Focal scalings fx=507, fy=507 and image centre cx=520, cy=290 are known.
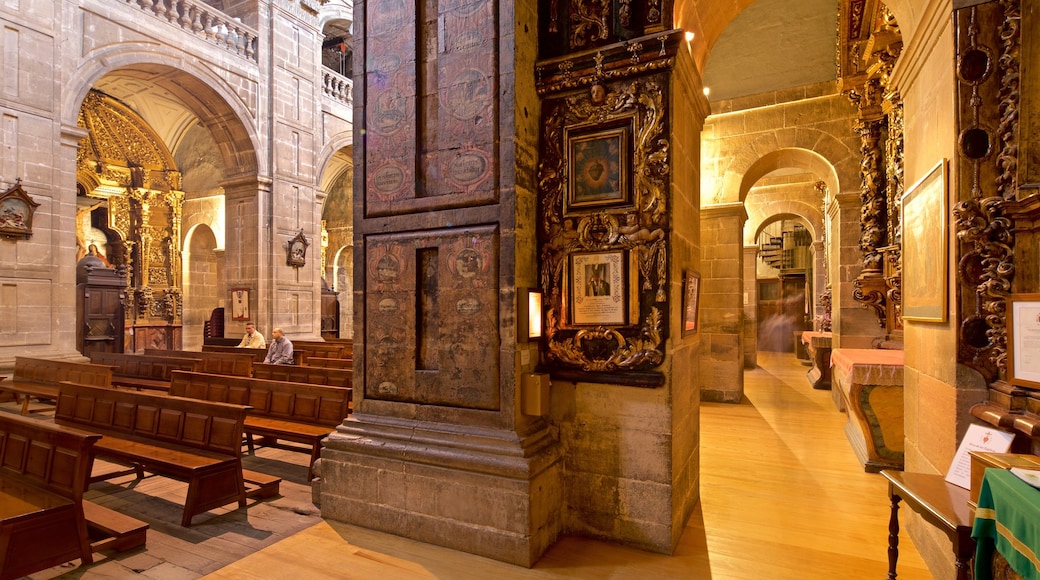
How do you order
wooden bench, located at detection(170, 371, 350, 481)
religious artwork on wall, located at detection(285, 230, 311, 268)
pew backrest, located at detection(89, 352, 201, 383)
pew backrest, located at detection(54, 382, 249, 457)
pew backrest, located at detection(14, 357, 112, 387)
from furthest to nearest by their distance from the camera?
religious artwork on wall, located at detection(285, 230, 311, 268)
pew backrest, located at detection(89, 352, 201, 383)
pew backrest, located at detection(14, 357, 112, 387)
wooden bench, located at detection(170, 371, 350, 481)
pew backrest, located at detection(54, 382, 249, 457)

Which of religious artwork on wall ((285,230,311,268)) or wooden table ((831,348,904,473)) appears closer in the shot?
wooden table ((831,348,904,473))

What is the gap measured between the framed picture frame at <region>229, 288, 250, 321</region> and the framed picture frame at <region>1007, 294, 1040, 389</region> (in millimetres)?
12549

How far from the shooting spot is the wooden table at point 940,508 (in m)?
2.04

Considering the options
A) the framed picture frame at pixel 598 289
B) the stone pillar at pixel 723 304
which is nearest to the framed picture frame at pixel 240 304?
the stone pillar at pixel 723 304

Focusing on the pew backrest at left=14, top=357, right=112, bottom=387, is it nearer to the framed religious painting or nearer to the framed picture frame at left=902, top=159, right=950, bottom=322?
the framed religious painting

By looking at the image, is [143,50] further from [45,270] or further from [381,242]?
[381,242]

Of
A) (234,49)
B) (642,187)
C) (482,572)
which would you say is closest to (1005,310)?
(642,187)

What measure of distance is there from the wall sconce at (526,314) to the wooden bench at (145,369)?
19.9 feet

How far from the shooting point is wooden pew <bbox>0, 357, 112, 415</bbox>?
21.3 ft

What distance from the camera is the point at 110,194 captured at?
15148 mm

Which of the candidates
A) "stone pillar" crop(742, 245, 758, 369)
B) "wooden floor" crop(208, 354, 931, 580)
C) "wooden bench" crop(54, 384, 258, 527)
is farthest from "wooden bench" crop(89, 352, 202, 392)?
"stone pillar" crop(742, 245, 758, 369)

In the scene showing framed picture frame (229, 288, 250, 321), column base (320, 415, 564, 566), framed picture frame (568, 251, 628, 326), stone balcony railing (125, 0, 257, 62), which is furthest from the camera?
framed picture frame (229, 288, 250, 321)

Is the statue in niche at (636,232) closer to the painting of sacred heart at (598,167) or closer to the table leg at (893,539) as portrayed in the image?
the painting of sacred heart at (598,167)

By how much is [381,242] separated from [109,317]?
1122cm
